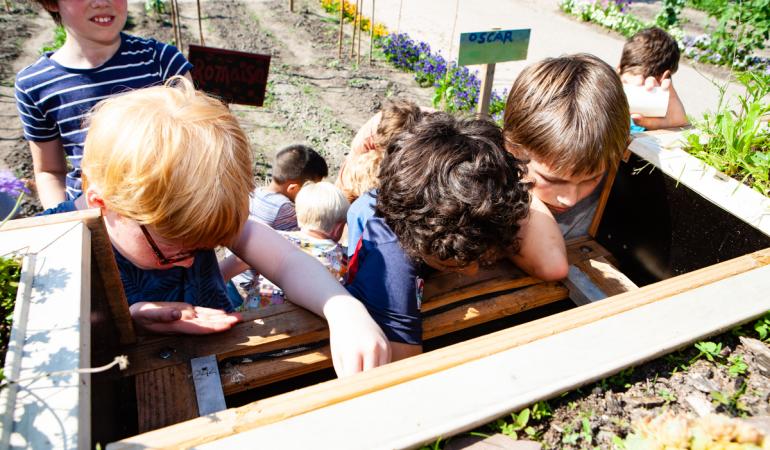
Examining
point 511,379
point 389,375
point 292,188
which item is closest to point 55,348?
point 389,375

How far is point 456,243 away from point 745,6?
895 cm

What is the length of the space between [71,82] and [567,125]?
1895 mm

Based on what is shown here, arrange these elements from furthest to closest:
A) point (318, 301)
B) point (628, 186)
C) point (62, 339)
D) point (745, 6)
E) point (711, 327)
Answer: point (745, 6)
point (628, 186)
point (318, 301)
point (711, 327)
point (62, 339)

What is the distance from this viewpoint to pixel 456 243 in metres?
1.48

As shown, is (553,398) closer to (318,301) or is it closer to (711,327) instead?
(711,327)

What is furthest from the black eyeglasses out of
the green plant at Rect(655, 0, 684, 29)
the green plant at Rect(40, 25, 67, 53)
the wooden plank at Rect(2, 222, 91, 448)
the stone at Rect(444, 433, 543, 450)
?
the green plant at Rect(655, 0, 684, 29)

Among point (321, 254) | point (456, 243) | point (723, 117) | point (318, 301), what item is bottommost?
point (321, 254)

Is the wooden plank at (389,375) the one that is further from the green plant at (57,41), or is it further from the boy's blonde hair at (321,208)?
the green plant at (57,41)

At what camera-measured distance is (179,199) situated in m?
1.17

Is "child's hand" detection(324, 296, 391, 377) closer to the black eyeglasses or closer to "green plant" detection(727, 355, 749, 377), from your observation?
the black eyeglasses

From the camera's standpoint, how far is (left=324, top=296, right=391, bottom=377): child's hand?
4.22ft

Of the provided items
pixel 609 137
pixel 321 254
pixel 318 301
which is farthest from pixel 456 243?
pixel 321 254

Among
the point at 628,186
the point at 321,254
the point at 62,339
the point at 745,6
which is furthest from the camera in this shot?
the point at 745,6

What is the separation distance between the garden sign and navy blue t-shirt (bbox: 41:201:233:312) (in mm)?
2149
